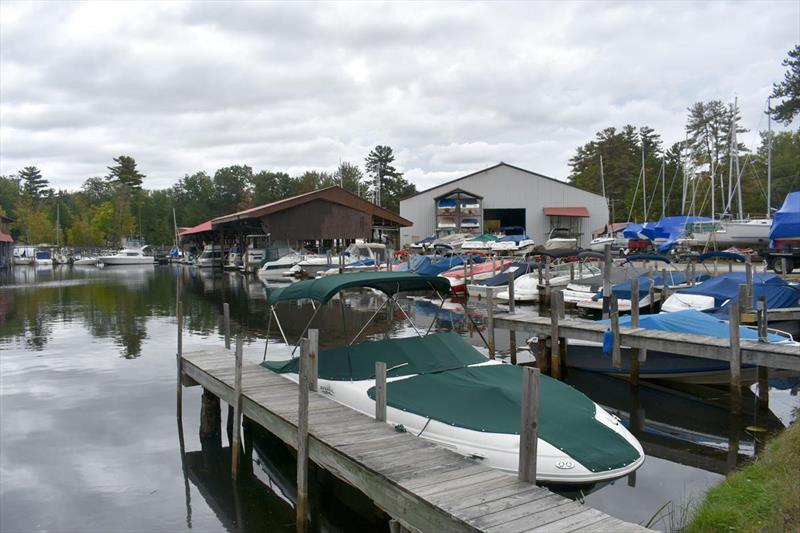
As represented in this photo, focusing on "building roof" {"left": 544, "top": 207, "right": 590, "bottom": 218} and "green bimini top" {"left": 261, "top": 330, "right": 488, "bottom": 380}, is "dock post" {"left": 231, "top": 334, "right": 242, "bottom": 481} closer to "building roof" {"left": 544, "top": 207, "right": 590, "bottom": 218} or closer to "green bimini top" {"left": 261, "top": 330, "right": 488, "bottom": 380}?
"green bimini top" {"left": 261, "top": 330, "right": 488, "bottom": 380}

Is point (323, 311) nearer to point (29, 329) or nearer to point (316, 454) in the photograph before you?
point (29, 329)

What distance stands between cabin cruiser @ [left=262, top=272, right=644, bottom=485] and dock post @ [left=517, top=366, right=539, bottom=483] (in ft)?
4.42

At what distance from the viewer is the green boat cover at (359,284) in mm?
10750

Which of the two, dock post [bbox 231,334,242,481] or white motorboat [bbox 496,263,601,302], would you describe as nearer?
dock post [bbox 231,334,242,481]

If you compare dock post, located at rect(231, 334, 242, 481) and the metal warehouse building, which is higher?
the metal warehouse building

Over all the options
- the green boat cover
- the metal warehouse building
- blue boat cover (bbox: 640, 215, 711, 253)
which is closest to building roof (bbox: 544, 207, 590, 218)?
the metal warehouse building

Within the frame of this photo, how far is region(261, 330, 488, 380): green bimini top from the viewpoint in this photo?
9.80 m

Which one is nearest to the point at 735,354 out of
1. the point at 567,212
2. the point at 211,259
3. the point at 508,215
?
the point at 567,212

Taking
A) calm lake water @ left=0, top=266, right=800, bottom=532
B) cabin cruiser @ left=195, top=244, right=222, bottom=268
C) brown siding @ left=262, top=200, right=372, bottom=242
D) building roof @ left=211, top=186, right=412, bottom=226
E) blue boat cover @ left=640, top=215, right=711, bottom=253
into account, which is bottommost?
calm lake water @ left=0, top=266, right=800, bottom=532

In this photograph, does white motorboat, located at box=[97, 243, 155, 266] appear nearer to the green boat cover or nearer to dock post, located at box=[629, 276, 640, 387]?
the green boat cover

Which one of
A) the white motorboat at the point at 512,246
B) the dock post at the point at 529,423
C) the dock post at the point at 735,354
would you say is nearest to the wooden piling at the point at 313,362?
the dock post at the point at 529,423

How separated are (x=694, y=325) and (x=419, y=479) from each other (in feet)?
31.8

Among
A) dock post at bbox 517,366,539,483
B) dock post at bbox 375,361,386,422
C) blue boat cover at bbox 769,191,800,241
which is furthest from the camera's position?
blue boat cover at bbox 769,191,800,241

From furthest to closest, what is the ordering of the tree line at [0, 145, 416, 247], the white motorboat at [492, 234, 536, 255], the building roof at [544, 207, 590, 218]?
the tree line at [0, 145, 416, 247] → the building roof at [544, 207, 590, 218] → the white motorboat at [492, 234, 536, 255]
